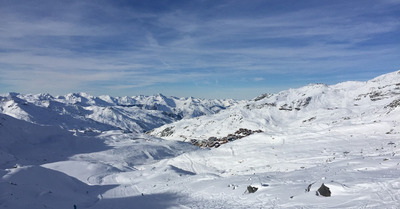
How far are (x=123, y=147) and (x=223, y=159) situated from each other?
5893 centimetres

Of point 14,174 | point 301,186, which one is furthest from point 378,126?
point 14,174

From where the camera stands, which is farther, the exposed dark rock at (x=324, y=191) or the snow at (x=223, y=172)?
the snow at (x=223, y=172)

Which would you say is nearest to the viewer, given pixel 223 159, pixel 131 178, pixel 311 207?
pixel 311 207

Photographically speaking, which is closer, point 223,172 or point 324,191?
point 324,191

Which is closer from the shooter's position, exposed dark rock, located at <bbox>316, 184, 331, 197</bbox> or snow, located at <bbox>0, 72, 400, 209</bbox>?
exposed dark rock, located at <bbox>316, 184, 331, 197</bbox>

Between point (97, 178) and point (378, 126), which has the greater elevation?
point (378, 126)

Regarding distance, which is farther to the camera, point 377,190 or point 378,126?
point 378,126

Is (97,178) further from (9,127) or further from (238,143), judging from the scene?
(9,127)

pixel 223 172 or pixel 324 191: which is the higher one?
pixel 324 191

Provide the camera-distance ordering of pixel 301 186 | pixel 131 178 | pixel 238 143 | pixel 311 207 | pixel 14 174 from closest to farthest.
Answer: pixel 311 207 → pixel 301 186 → pixel 14 174 → pixel 131 178 → pixel 238 143

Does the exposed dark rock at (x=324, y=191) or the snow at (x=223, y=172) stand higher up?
the exposed dark rock at (x=324, y=191)

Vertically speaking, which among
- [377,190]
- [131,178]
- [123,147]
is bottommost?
[123,147]

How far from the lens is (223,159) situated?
5084 centimetres

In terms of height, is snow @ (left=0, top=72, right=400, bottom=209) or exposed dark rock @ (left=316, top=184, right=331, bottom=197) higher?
exposed dark rock @ (left=316, top=184, right=331, bottom=197)
